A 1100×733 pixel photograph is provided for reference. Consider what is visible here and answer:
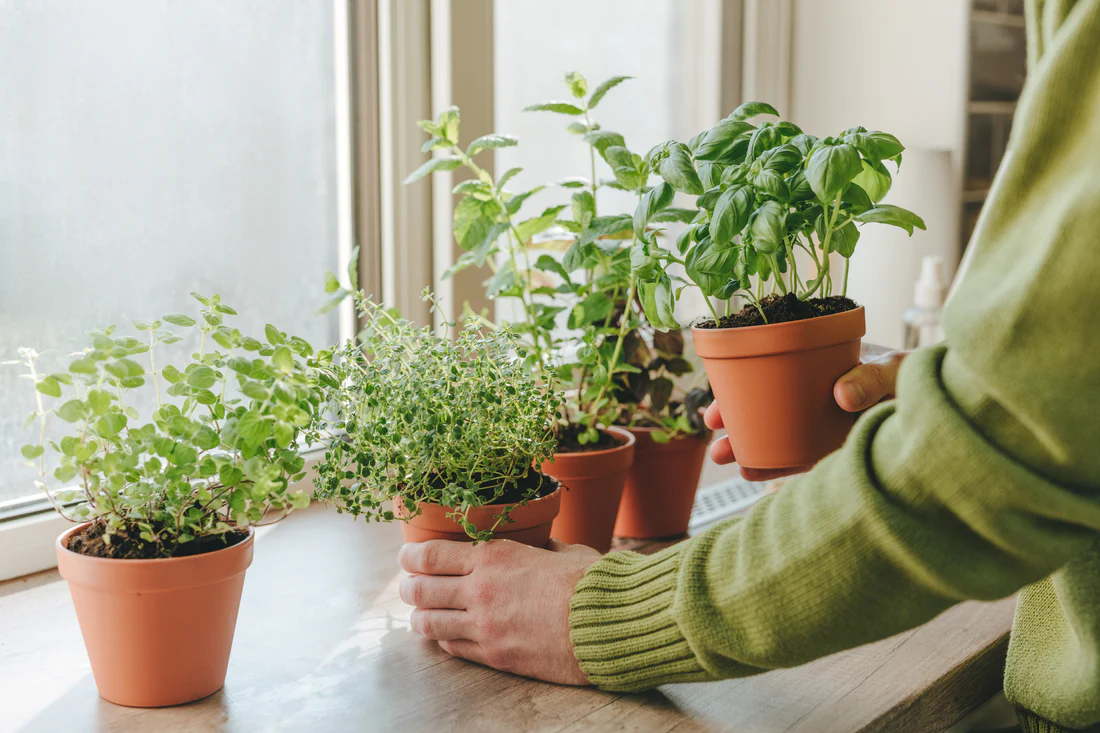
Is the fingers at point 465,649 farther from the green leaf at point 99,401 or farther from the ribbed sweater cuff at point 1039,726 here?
the ribbed sweater cuff at point 1039,726

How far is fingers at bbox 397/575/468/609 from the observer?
32.1 inches

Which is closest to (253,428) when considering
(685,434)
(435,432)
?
(435,432)

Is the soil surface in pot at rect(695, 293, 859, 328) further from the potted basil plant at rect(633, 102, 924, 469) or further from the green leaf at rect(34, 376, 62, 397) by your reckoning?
the green leaf at rect(34, 376, 62, 397)

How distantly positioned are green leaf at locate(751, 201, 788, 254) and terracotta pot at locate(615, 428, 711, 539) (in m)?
0.43

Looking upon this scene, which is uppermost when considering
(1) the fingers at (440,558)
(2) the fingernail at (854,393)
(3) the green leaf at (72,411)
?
(3) the green leaf at (72,411)

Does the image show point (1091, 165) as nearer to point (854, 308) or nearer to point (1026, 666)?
point (854, 308)

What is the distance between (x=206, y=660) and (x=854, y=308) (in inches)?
24.8

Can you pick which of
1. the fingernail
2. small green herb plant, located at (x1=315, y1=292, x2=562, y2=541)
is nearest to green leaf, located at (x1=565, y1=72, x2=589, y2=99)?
small green herb plant, located at (x1=315, y1=292, x2=562, y2=541)

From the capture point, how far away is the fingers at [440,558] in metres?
0.82

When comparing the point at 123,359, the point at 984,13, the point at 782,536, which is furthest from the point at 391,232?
the point at 984,13

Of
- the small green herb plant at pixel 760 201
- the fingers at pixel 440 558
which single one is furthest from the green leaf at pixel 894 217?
the fingers at pixel 440 558

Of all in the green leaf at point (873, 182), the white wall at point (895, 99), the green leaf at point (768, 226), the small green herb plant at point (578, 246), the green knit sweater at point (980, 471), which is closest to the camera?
the green knit sweater at point (980, 471)

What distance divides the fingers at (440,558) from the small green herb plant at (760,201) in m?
0.29

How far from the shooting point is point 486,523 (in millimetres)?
848
